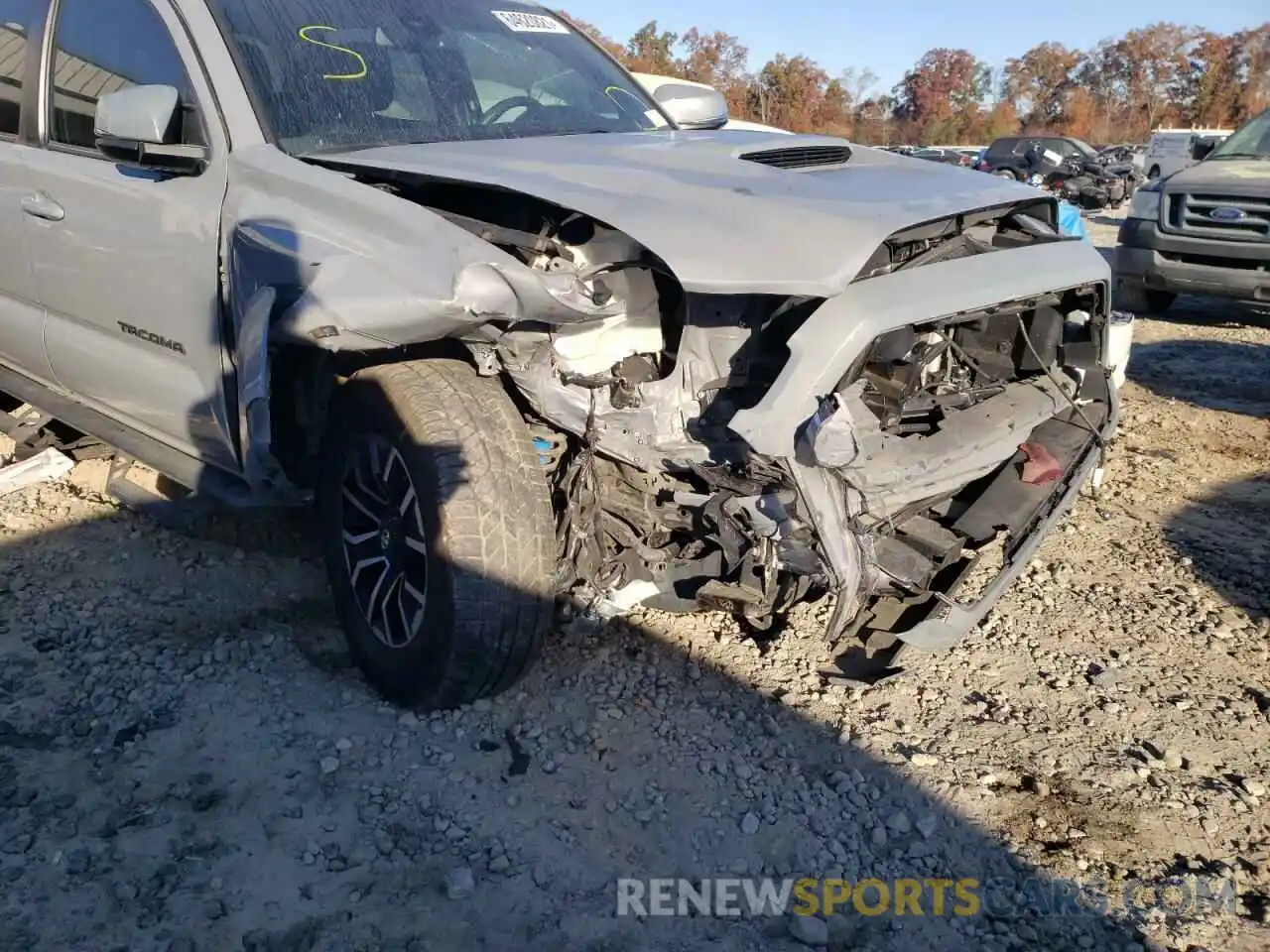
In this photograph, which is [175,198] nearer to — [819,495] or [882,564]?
[819,495]

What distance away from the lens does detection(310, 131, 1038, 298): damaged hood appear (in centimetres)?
233

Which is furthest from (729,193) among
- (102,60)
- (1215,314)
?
(1215,314)

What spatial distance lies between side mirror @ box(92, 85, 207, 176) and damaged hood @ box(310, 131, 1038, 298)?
16.5 inches

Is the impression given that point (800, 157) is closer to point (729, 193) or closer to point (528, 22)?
point (729, 193)

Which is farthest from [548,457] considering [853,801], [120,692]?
[120,692]

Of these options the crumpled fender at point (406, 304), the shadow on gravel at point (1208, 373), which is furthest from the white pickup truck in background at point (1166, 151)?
the crumpled fender at point (406, 304)

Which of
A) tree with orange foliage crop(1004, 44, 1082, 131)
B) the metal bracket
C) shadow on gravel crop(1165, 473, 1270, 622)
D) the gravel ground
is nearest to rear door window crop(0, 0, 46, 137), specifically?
the metal bracket

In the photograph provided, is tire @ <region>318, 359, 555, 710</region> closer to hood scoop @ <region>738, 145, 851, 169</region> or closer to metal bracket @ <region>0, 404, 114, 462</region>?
hood scoop @ <region>738, 145, 851, 169</region>

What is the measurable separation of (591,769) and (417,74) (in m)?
Answer: 2.34

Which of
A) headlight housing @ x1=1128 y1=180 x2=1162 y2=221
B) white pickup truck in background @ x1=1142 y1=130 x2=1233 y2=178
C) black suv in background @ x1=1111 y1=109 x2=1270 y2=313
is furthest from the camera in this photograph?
white pickup truck in background @ x1=1142 y1=130 x2=1233 y2=178

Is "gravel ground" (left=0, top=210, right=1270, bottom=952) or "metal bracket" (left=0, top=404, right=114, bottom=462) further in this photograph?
"metal bracket" (left=0, top=404, right=114, bottom=462)

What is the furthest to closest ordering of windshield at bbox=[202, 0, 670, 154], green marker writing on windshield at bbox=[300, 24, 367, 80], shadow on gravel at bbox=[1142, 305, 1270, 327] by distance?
shadow on gravel at bbox=[1142, 305, 1270, 327] < green marker writing on windshield at bbox=[300, 24, 367, 80] < windshield at bbox=[202, 0, 670, 154]

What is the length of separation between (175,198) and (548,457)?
4.50 ft

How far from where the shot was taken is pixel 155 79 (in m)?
3.11
